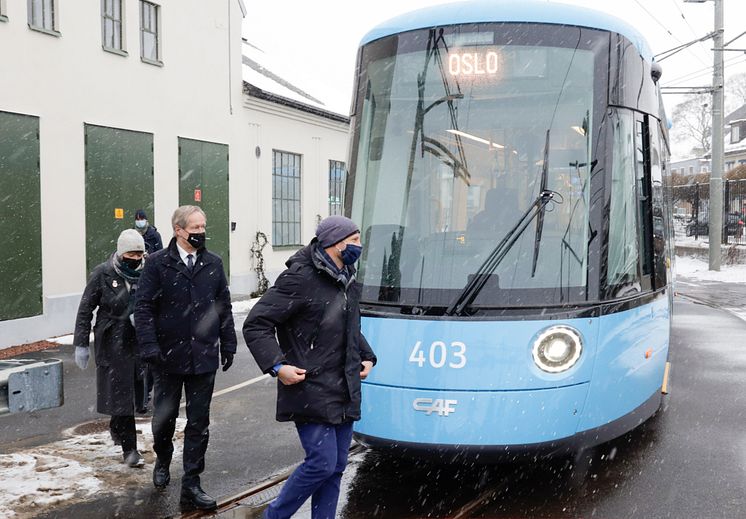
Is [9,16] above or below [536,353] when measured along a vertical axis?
above

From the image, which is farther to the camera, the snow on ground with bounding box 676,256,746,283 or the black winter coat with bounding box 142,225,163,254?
the snow on ground with bounding box 676,256,746,283

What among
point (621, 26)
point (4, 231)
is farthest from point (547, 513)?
A: point (4, 231)

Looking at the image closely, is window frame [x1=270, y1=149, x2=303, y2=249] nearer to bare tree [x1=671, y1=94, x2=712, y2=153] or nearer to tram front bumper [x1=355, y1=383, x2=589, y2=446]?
tram front bumper [x1=355, y1=383, x2=589, y2=446]

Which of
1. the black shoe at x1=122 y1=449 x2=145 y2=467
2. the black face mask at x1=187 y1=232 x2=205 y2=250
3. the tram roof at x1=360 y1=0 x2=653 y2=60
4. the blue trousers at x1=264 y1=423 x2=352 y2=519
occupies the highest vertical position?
the tram roof at x1=360 y1=0 x2=653 y2=60

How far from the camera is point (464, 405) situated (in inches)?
182

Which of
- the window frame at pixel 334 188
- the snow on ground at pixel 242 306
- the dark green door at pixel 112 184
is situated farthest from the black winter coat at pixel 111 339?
the window frame at pixel 334 188

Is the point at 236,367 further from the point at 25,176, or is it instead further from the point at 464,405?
the point at 464,405

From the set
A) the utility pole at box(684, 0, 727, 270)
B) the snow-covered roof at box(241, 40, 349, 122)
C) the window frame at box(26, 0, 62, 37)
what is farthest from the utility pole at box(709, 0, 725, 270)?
the window frame at box(26, 0, 62, 37)

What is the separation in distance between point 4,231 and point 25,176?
931mm

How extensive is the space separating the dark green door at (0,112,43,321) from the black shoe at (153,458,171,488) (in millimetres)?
7171

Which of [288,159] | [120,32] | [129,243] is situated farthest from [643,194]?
[288,159]

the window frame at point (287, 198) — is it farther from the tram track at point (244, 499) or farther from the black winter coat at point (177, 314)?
the black winter coat at point (177, 314)

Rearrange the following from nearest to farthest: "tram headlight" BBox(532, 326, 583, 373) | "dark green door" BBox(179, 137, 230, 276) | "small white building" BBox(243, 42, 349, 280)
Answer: "tram headlight" BBox(532, 326, 583, 373) < "dark green door" BBox(179, 137, 230, 276) < "small white building" BBox(243, 42, 349, 280)

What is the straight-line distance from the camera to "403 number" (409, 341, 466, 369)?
15.3ft
